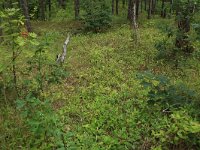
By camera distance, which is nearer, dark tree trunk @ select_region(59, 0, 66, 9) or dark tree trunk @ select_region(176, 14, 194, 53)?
dark tree trunk @ select_region(176, 14, 194, 53)

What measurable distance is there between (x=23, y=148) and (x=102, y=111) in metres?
2.75

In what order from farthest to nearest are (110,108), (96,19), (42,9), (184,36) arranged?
(42,9)
(96,19)
(184,36)
(110,108)

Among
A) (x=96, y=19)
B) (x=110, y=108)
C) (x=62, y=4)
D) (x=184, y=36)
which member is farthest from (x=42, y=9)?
(x=110, y=108)

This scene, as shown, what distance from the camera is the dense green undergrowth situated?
6422 mm

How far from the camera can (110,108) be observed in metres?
8.84

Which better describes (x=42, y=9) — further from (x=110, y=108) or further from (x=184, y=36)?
(x=110, y=108)

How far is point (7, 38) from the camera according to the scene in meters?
8.02

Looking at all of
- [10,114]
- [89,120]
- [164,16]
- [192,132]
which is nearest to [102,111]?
[89,120]

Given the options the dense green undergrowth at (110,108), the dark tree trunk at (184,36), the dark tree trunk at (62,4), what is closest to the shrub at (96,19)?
the dense green undergrowth at (110,108)

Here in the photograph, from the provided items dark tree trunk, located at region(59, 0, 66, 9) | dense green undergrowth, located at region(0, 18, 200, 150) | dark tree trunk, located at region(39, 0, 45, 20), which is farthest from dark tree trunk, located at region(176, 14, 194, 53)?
dark tree trunk, located at region(59, 0, 66, 9)

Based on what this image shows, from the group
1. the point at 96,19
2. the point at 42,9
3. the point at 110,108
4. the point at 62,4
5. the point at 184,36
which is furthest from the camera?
the point at 62,4

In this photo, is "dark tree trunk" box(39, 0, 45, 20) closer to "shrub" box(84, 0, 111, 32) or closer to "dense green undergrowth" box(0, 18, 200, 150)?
"shrub" box(84, 0, 111, 32)

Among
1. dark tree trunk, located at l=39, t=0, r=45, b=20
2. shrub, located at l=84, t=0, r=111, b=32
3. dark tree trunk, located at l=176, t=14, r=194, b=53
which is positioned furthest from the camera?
dark tree trunk, located at l=39, t=0, r=45, b=20

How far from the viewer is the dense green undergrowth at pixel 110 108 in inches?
253
